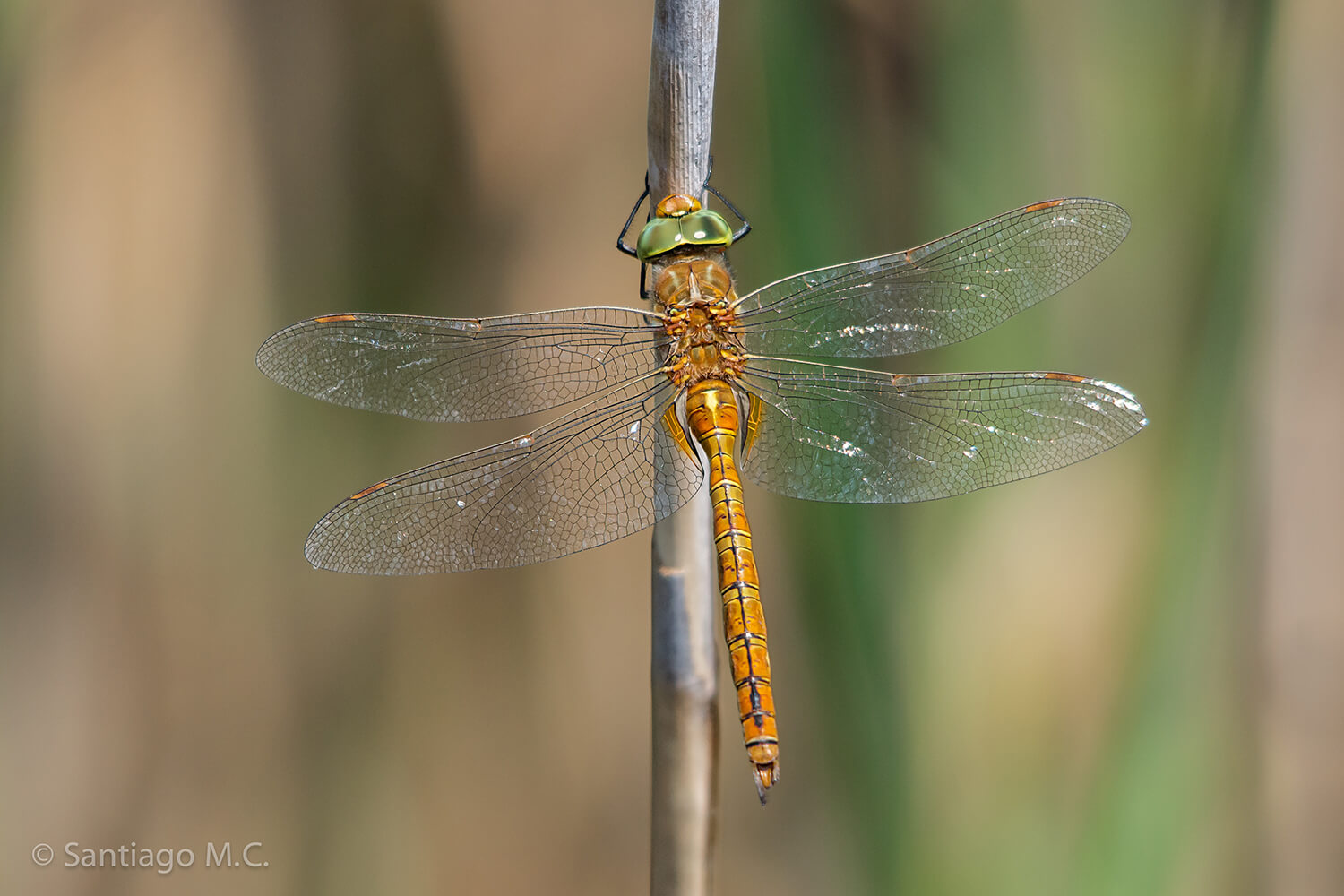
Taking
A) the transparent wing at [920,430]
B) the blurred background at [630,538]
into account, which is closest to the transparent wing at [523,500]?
the transparent wing at [920,430]

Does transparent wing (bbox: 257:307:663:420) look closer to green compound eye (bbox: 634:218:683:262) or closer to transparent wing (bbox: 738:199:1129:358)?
green compound eye (bbox: 634:218:683:262)

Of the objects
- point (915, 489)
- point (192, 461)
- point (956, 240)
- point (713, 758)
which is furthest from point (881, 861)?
point (192, 461)

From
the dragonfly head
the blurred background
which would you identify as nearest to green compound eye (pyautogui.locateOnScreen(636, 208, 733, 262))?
the dragonfly head

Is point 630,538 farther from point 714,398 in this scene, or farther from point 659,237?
point 659,237

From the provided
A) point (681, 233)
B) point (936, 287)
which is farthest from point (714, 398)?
point (936, 287)

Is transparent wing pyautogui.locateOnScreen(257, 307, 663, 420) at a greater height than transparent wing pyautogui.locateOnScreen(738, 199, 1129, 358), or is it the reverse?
transparent wing pyautogui.locateOnScreen(738, 199, 1129, 358)

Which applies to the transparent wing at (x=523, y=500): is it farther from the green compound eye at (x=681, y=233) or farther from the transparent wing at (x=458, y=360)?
the green compound eye at (x=681, y=233)

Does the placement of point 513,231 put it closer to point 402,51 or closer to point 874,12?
point 402,51
